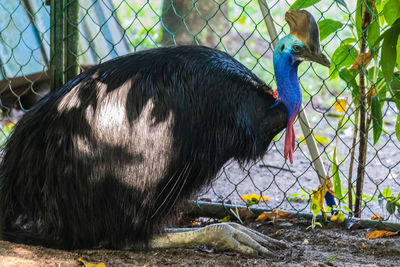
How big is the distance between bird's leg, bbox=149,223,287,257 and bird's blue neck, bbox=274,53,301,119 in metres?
0.56

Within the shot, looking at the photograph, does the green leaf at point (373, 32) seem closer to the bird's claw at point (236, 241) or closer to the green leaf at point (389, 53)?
the green leaf at point (389, 53)

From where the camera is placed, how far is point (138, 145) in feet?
8.75

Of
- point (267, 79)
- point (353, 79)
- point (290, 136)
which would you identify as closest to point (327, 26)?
point (353, 79)

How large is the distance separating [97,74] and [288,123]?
87 centimetres

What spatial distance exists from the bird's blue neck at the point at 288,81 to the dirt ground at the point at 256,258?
0.61m

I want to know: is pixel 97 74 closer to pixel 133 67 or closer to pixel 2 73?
pixel 133 67

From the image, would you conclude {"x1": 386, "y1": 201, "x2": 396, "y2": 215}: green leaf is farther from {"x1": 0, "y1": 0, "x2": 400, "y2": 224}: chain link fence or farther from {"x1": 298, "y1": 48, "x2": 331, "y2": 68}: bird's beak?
{"x1": 298, "y1": 48, "x2": 331, "y2": 68}: bird's beak

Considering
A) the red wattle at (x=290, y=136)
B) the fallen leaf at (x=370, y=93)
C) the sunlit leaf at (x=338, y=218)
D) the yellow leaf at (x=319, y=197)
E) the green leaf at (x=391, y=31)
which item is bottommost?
the sunlit leaf at (x=338, y=218)

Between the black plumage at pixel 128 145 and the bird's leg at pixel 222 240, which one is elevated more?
the black plumage at pixel 128 145

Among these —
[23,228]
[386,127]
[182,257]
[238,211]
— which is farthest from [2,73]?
[386,127]

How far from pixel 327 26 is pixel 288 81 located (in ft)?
1.50

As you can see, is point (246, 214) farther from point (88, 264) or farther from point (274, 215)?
point (88, 264)

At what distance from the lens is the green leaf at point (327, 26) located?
315 centimetres

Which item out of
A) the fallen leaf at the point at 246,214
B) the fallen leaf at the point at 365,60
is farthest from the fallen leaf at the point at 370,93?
the fallen leaf at the point at 246,214
